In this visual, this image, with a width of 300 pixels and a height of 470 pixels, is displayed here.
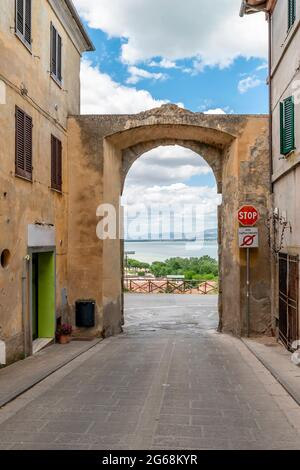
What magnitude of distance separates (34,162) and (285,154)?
611 cm

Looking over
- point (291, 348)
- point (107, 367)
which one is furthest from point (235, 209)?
point (107, 367)

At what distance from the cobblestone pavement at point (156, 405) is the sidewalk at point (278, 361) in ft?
0.50

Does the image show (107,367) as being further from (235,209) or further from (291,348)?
(235,209)

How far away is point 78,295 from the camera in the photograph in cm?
1443

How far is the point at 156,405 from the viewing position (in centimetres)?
698

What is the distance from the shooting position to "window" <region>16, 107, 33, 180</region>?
10.6 metres

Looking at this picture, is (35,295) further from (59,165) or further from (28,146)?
(28,146)

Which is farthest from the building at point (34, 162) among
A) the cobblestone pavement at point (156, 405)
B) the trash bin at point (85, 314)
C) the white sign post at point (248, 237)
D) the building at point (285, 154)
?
the building at point (285, 154)

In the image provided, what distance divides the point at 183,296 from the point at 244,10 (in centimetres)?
1749

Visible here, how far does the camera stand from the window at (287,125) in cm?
1114

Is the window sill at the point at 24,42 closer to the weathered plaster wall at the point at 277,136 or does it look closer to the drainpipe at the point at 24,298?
the drainpipe at the point at 24,298

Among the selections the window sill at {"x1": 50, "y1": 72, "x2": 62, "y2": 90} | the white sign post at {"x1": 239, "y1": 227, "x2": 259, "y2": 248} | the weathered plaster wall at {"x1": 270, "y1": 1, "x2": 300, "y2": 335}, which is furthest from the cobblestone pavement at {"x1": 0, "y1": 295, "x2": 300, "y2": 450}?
the window sill at {"x1": 50, "y1": 72, "x2": 62, "y2": 90}

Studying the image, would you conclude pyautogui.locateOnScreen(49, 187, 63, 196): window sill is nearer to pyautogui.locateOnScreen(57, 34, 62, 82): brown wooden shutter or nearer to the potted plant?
pyautogui.locateOnScreen(57, 34, 62, 82): brown wooden shutter

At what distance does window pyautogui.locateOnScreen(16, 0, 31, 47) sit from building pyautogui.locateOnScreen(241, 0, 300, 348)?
6086 millimetres
